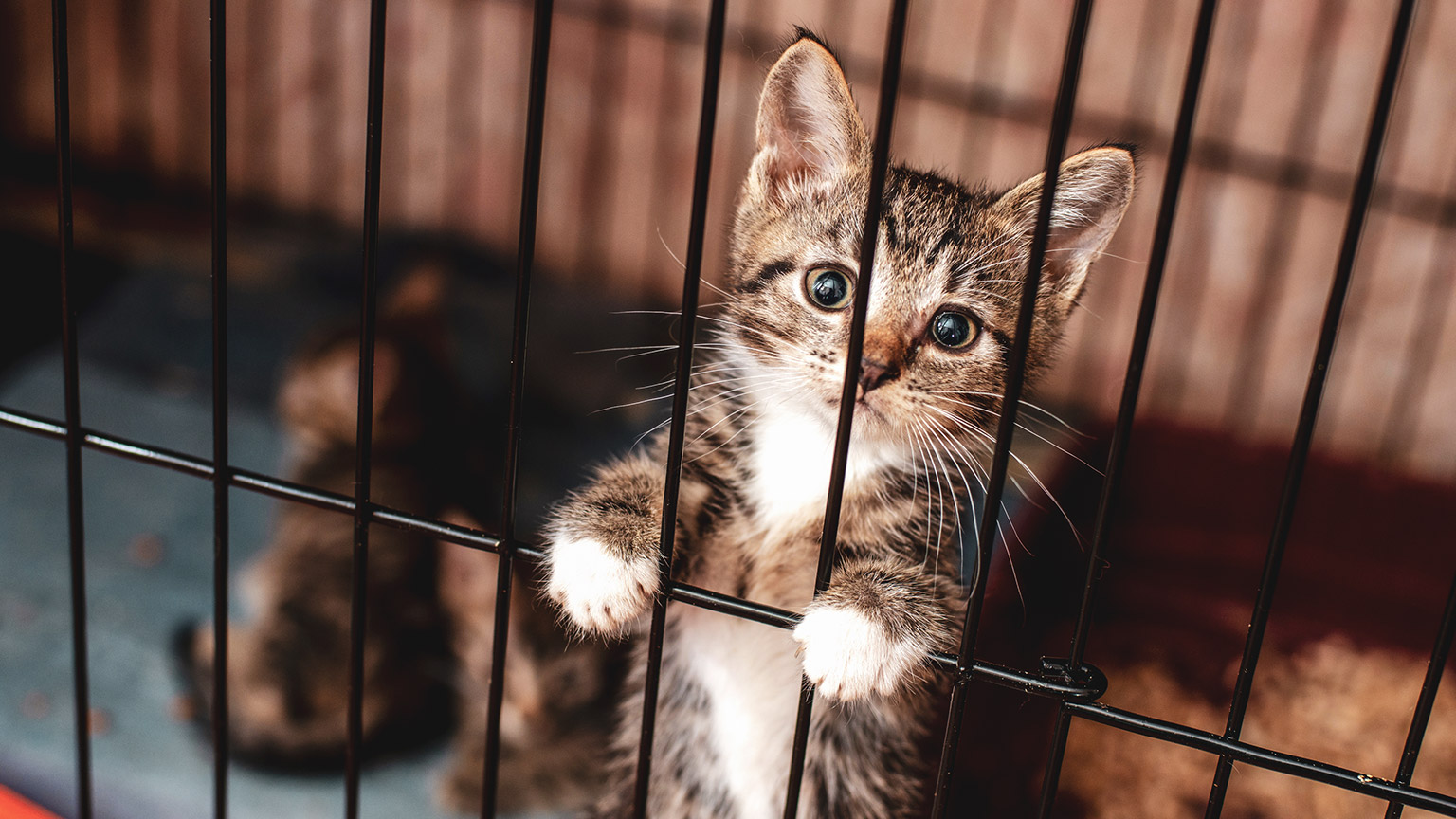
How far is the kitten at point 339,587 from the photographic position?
165cm

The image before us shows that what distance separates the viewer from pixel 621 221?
3.30m

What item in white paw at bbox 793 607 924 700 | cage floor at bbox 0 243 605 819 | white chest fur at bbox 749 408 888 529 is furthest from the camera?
cage floor at bbox 0 243 605 819

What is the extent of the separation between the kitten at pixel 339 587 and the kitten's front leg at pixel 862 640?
105 cm

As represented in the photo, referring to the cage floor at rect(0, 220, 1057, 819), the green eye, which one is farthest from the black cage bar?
the cage floor at rect(0, 220, 1057, 819)

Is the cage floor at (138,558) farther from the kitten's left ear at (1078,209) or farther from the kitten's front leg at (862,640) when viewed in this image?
the kitten's left ear at (1078,209)

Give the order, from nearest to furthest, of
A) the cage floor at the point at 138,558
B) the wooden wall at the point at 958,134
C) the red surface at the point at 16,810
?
the red surface at the point at 16,810, the cage floor at the point at 138,558, the wooden wall at the point at 958,134

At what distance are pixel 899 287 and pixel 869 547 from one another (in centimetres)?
27

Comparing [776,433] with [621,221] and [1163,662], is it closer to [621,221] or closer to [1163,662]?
[1163,662]

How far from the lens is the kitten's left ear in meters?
0.88

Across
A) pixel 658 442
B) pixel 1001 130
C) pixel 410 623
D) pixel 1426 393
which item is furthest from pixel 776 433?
pixel 1426 393

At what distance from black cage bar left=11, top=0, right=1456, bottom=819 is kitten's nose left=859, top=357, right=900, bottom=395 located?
184mm

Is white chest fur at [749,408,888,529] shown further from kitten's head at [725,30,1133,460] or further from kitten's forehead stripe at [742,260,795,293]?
kitten's forehead stripe at [742,260,795,293]

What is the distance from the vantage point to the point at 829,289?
1.00 metres

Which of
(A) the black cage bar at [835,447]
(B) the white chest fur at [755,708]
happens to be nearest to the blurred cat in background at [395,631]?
(B) the white chest fur at [755,708]
